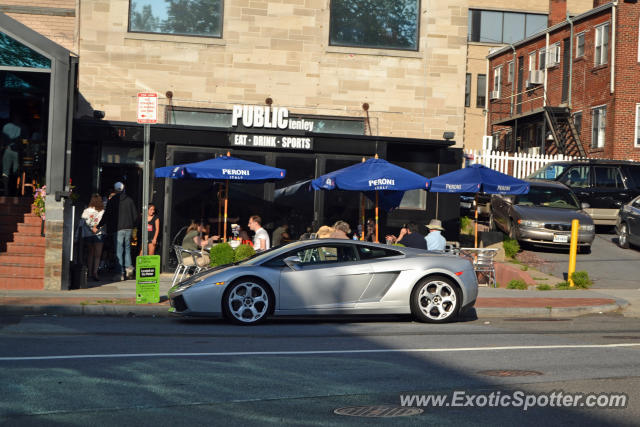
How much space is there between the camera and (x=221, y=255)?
639 inches

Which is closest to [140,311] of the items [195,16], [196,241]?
[196,241]

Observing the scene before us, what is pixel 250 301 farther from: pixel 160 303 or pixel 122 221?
pixel 122 221

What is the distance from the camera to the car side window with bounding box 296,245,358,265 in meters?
13.0

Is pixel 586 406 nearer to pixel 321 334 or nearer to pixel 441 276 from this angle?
pixel 321 334

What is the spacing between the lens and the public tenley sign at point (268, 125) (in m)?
20.7

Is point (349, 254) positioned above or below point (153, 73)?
below

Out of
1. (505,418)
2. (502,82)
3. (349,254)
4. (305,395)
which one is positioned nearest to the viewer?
(505,418)

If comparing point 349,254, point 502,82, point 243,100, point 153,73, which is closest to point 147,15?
point 153,73

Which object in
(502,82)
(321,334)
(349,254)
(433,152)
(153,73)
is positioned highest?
(502,82)

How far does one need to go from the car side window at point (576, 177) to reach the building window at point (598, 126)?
Result: 31.0ft

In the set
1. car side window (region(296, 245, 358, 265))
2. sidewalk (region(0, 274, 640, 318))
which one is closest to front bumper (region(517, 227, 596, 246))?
sidewalk (region(0, 274, 640, 318))

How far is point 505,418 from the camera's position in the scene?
6.42m

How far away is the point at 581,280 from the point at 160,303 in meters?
8.73

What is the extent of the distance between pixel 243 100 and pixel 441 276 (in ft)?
33.0
